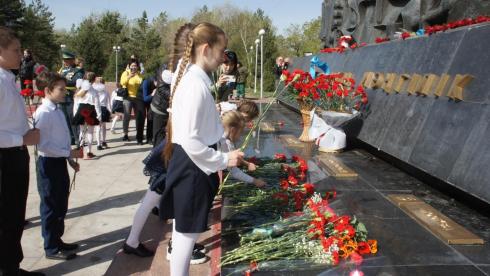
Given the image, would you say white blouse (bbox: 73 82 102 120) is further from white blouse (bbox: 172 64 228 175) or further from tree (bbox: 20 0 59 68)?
tree (bbox: 20 0 59 68)

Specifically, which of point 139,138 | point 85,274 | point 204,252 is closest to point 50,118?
point 85,274

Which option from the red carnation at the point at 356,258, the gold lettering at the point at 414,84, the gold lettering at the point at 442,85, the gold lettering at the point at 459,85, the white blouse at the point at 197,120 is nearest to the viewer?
the white blouse at the point at 197,120

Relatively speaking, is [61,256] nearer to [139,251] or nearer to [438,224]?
[139,251]

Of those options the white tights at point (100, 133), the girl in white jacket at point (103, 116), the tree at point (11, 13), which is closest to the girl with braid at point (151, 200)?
the girl in white jacket at point (103, 116)

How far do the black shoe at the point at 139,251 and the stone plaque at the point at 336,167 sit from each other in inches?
80.8

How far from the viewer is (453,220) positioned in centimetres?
308

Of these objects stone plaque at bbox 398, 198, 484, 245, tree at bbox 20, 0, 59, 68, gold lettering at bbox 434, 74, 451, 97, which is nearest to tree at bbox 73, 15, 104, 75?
tree at bbox 20, 0, 59, 68

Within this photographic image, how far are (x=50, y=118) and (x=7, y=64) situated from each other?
0.68 m

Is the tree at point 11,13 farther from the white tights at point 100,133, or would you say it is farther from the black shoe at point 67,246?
the black shoe at point 67,246

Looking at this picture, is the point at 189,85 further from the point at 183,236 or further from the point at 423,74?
the point at 423,74

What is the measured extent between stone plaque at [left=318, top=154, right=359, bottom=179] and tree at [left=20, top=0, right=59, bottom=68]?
36.5 meters

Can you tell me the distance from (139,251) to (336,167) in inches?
92.7

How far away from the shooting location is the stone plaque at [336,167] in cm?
433

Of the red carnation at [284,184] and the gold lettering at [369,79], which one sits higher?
the gold lettering at [369,79]
